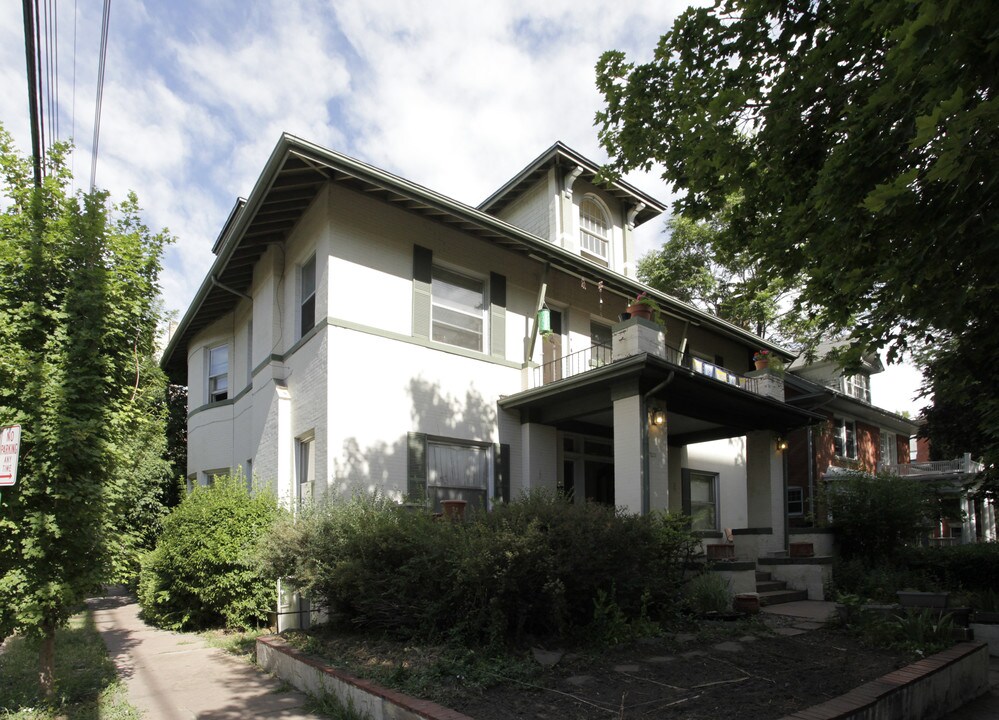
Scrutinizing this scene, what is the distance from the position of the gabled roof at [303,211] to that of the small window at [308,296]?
2.94 feet

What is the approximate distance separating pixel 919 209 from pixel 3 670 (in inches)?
397

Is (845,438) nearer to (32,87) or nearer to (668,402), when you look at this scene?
(668,402)

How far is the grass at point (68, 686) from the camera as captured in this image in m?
6.32

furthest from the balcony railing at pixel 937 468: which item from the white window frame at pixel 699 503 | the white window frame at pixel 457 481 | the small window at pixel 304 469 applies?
the small window at pixel 304 469

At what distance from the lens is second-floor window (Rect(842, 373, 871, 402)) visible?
1168 inches

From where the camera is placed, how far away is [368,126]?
1098cm

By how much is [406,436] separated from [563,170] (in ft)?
27.5

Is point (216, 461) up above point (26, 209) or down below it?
below

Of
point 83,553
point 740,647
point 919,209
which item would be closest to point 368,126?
point 83,553

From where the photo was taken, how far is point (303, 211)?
12.4m

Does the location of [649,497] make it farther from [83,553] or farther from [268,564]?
[83,553]

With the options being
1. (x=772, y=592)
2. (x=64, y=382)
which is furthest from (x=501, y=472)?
(x=64, y=382)

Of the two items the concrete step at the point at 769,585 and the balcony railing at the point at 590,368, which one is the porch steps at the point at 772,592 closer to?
the concrete step at the point at 769,585

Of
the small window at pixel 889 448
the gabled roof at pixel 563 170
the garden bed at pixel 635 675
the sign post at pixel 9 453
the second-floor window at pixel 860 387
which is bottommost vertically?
the garden bed at pixel 635 675
